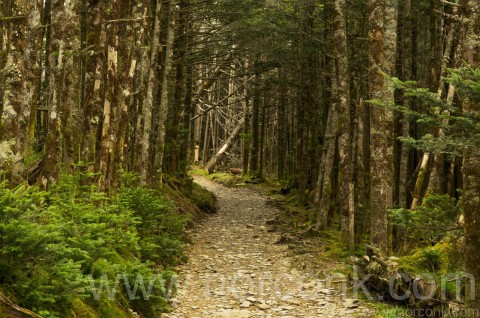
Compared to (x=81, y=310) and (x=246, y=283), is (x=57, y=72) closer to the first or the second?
(x=81, y=310)

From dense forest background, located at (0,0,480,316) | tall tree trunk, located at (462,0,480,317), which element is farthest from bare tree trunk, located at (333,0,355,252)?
tall tree trunk, located at (462,0,480,317)

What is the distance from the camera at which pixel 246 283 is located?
1107 cm

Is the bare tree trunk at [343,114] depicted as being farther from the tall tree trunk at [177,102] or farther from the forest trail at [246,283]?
the tall tree trunk at [177,102]

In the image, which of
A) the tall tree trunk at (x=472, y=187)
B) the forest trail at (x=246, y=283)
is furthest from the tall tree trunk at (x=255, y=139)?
the tall tree trunk at (x=472, y=187)

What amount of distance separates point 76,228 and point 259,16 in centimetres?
1625

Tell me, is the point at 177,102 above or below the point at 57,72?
above

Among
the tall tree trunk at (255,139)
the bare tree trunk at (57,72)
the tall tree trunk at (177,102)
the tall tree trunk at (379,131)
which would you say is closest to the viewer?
the bare tree trunk at (57,72)

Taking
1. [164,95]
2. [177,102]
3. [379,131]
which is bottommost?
[379,131]

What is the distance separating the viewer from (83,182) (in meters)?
10.9

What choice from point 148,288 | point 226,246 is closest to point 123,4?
point 226,246

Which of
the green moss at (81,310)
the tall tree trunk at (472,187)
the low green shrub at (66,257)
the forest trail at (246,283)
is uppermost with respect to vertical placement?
the tall tree trunk at (472,187)

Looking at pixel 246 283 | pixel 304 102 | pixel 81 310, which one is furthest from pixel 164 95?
pixel 304 102

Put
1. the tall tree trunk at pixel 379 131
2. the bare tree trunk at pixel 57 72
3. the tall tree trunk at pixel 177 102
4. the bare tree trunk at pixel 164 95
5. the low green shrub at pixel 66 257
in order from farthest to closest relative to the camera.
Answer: the tall tree trunk at pixel 177 102 < the bare tree trunk at pixel 164 95 < the tall tree trunk at pixel 379 131 < the bare tree trunk at pixel 57 72 < the low green shrub at pixel 66 257

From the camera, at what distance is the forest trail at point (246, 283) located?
9.22m
